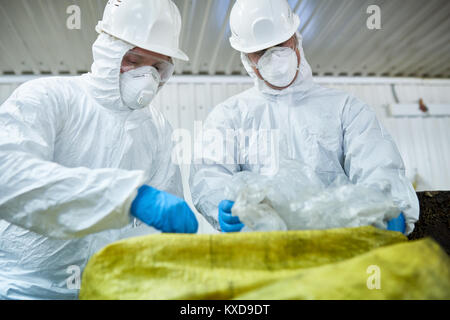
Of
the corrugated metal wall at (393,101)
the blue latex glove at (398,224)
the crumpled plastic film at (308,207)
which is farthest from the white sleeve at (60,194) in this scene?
the corrugated metal wall at (393,101)

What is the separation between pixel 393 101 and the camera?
4250mm

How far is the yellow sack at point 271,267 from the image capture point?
0.63 metres

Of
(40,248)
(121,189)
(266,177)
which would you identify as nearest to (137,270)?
(121,189)

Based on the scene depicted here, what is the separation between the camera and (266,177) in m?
1.09

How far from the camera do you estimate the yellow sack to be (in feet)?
2.07

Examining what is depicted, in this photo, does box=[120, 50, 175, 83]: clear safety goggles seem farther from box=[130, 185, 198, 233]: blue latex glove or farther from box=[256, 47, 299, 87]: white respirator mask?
box=[130, 185, 198, 233]: blue latex glove

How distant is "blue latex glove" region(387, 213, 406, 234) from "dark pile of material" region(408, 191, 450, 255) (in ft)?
0.89

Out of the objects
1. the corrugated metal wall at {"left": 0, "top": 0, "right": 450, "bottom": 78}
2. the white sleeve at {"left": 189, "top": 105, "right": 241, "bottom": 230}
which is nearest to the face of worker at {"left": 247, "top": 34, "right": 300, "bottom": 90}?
the white sleeve at {"left": 189, "top": 105, "right": 241, "bottom": 230}

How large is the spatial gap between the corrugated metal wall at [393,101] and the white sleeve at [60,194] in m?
2.79

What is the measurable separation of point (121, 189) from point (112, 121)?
0.61m

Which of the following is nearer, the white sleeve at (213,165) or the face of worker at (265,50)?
the white sleeve at (213,165)

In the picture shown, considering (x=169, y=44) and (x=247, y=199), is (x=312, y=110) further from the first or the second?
(x=247, y=199)

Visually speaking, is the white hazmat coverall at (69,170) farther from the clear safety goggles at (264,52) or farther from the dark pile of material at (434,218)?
the dark pile of material at (434,218)
